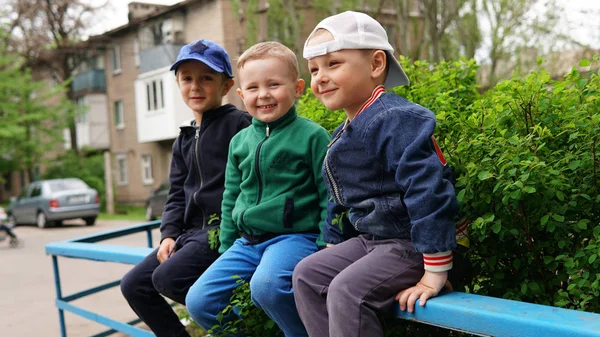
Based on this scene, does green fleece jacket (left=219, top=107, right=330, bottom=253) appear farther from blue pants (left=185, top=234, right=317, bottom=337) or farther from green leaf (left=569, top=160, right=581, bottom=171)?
green leaf (left=569, top=160, right=581, bottom=171)

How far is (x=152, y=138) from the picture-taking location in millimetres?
28891

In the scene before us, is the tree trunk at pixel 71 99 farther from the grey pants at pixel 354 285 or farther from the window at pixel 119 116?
the grey pants at pixel 354 285

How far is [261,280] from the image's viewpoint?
241 cm

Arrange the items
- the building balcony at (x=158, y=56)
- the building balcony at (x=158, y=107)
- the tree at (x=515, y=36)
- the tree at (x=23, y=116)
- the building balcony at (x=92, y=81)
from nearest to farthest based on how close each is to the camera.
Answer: the tree at (x=515, y=36)
the building balcony at (x=158, y=56)
the building balcony at (x=158, y=107)
the tree at (x=23, y=116)
the building balcony at (x=92, y=81)

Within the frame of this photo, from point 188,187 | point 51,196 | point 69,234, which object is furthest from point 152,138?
point 188,187

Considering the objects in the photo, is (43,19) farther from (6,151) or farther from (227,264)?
(227,264)

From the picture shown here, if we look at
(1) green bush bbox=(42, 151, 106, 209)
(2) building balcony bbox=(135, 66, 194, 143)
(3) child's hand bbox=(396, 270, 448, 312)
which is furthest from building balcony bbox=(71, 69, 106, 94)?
(3) child's hand bbox=(396, 270, 448, 312)

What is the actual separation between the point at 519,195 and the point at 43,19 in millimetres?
31313

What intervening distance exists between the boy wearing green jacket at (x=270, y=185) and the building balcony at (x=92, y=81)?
3227cm

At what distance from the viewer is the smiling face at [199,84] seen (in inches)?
130

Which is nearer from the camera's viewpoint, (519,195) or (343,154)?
(519,195)

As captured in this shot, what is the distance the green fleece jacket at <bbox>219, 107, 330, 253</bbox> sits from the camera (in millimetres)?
2680

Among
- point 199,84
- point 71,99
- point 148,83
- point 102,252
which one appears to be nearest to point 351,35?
point 199,84

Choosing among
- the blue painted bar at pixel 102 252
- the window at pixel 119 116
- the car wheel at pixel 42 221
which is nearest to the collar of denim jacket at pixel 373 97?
the blue painted bar at pixel 102 252
